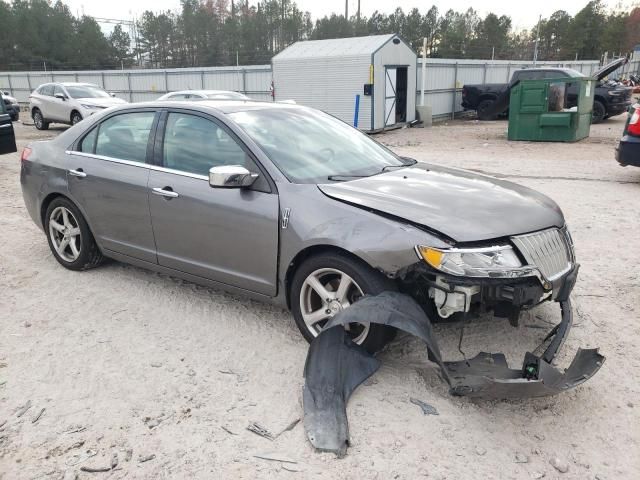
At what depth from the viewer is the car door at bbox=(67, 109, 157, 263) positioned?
4211 millimetres

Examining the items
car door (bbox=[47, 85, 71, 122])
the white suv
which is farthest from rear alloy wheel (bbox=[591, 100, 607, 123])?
car door (bbox=[47, 85, 71, 122])

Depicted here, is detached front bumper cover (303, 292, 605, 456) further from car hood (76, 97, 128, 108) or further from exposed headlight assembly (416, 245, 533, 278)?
car hood (76, 97, 128, 108)

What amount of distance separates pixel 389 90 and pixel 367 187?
1559cm

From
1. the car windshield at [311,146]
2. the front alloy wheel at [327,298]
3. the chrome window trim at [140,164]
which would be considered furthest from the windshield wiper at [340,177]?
the chrome window trim at [140,164]

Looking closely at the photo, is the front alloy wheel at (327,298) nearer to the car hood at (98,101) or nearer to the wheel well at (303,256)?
the wheel well at (303,256)

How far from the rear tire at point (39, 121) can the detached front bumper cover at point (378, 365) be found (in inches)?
749

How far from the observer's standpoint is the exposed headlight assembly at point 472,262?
111 inches

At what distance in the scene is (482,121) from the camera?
21703 mm

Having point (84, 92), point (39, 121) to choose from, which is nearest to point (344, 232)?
point (84, 92)

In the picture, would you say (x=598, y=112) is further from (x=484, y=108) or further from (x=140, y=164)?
(x=140, y=164)

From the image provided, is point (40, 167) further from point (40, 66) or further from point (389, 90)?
point (40, 66)

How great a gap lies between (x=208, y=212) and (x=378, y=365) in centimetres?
154

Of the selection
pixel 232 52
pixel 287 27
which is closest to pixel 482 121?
pixel 232 52

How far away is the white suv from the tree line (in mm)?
38163
